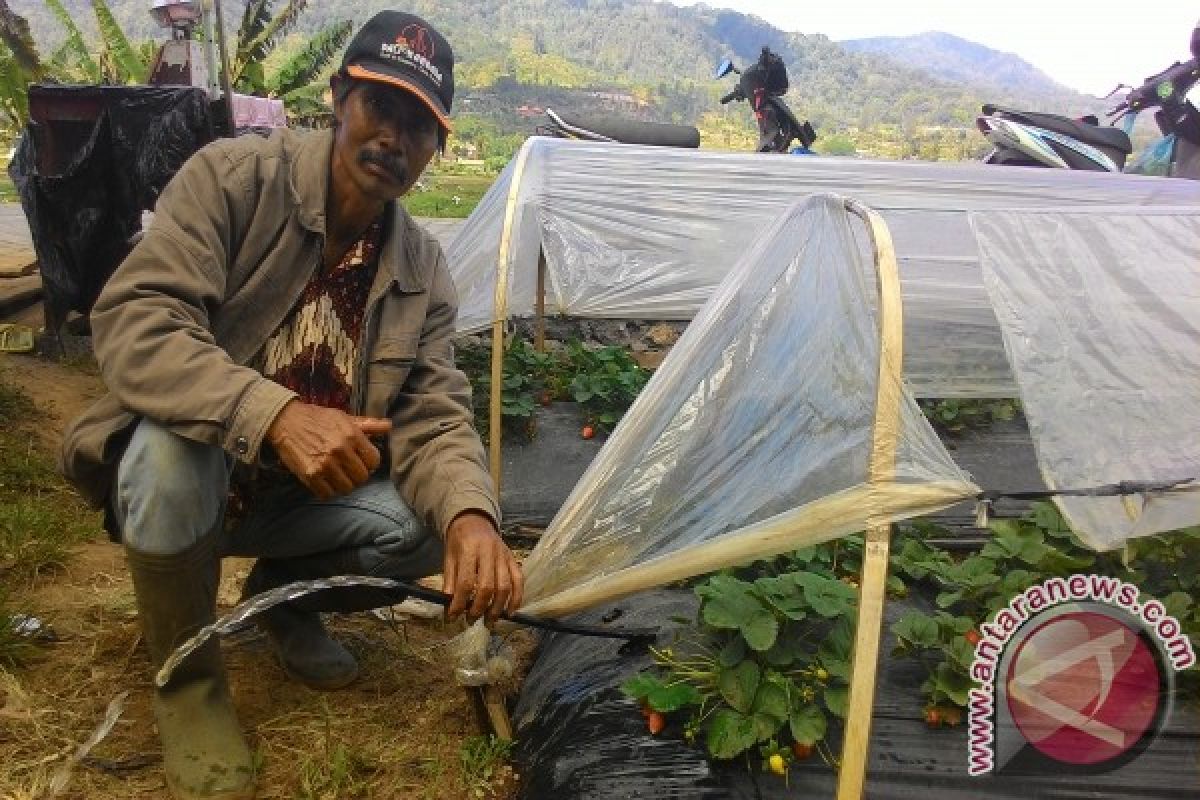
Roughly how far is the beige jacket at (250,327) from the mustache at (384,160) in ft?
0.26

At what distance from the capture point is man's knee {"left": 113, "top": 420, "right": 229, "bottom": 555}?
155cm

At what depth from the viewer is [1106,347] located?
1539mm

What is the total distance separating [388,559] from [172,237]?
0.73 m

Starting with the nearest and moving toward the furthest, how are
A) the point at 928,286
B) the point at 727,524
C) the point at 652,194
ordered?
the point at 727,524, the point at 928,286, the point at 652,194

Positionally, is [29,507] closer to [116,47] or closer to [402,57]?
[402,57]

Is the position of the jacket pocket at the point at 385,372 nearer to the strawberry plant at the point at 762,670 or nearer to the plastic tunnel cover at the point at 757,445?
the plastic tunnel cover at the point at 757,445

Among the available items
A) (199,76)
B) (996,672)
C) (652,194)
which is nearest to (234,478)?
(996,672)

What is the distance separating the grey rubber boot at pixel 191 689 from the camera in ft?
5.29

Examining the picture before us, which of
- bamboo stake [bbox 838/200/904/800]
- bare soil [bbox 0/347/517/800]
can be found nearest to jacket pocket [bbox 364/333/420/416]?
bare soil [bbox 0/347/517/800]

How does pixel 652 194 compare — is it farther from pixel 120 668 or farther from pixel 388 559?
pixel 120 668

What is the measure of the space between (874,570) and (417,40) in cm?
127

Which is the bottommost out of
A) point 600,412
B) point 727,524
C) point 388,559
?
point 600,412

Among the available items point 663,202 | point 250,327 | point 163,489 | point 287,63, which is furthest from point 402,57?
point 287,63

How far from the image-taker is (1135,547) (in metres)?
1.96
